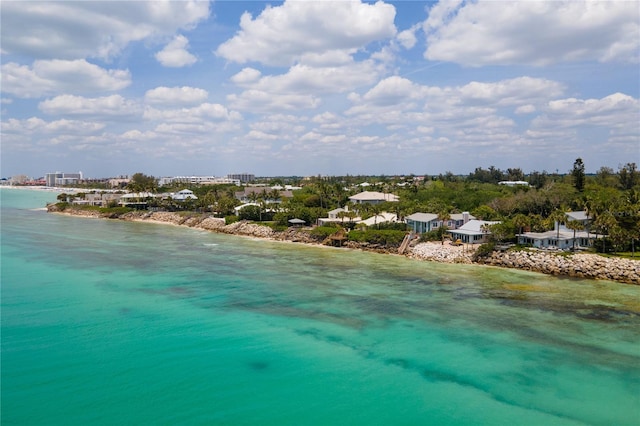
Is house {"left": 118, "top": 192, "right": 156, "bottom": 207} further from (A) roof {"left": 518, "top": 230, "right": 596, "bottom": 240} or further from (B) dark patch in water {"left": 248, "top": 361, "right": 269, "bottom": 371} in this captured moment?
(B) dark patch in water {"left": 248, "top": 361, "right": 269, "bottom": 371}

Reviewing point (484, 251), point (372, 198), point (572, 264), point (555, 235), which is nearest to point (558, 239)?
point (555, 235)

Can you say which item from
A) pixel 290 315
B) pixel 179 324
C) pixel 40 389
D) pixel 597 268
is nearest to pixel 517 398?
pixel 290 315

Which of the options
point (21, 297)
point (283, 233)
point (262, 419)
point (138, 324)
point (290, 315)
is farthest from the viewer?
point (283, 233)

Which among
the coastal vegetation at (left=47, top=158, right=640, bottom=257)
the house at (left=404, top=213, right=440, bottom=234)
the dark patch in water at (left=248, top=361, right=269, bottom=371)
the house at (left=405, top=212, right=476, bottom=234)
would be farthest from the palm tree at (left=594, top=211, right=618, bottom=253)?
the dark patch in water at (left=248, top=361, right=269, bottom=371)

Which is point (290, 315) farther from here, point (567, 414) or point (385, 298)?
point (567, 414)

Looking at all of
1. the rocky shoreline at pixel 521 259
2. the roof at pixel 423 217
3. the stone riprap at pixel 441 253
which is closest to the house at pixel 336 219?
the rocky shoreline at pixel 521 259

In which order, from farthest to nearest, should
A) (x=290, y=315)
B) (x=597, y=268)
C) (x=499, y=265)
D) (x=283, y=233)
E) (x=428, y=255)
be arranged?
(x=283, y=233) < (x=428, y=255) < (x=499, y=265) < (x=597, y=268) < (x=290, y=315)

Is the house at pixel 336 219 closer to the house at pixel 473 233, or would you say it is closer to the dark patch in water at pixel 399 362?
the house at pixel 473 233
